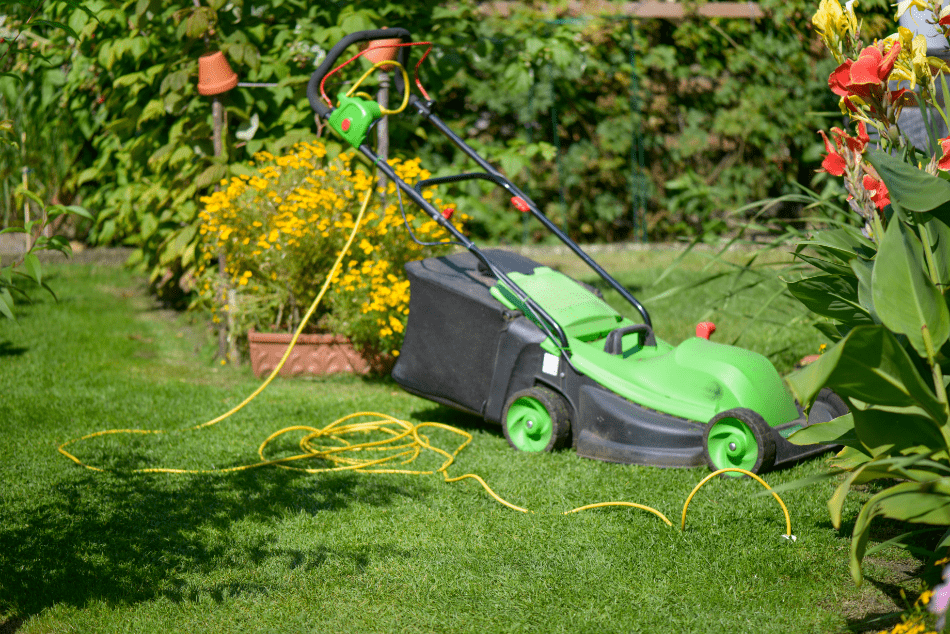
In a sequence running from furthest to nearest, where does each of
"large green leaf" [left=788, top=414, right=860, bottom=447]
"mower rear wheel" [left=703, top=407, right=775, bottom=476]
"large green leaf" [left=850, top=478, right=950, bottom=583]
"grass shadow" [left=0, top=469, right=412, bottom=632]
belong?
"mower rear wheel" [left=703, top=407, right=775, bottom=476] < "grass shadow" [left=0, top=469, right=412, bottom=632] < "large green leaf" [left=788, top=414, right=860, bottom=447] < "large green leaf" [left=850, top=478, right=950, bottom=583]

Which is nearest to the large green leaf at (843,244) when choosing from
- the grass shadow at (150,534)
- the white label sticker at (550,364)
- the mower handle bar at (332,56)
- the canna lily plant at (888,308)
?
the canna lily plant at (888,308)

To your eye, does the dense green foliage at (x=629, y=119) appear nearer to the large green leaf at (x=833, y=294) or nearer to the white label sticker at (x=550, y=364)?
the white label sticker at (x=550, y=364)

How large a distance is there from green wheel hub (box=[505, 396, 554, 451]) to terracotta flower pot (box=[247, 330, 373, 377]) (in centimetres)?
142

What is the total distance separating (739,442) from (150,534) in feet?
6.25

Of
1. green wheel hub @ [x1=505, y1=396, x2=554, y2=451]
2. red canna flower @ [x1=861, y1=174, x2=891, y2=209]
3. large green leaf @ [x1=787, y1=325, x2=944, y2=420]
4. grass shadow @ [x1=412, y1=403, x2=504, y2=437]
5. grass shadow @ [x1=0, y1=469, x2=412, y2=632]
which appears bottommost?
grass shadow @ [x1=0, y1=469, x2=412, y2=632]

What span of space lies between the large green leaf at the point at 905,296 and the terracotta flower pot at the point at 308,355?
3.17 meters

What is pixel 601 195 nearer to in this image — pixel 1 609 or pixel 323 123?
pixel 323 123

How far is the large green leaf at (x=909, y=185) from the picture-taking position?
74.0 inches

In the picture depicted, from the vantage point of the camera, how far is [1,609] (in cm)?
230

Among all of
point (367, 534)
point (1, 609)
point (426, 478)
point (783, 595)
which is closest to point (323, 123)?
point (426, 478)

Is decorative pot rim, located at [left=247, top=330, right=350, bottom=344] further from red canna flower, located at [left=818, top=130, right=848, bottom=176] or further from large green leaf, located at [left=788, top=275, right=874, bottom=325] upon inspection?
red canna flower, located at [left=818, top=130, right=848, bottom=176]

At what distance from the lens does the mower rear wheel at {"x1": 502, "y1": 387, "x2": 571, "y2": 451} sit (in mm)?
3314

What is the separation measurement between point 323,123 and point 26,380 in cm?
210

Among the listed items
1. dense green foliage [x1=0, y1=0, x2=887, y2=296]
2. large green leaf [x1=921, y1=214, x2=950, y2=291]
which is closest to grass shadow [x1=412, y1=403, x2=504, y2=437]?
large green leaf [x1=921, y1=214, x2=950, y2=291]
